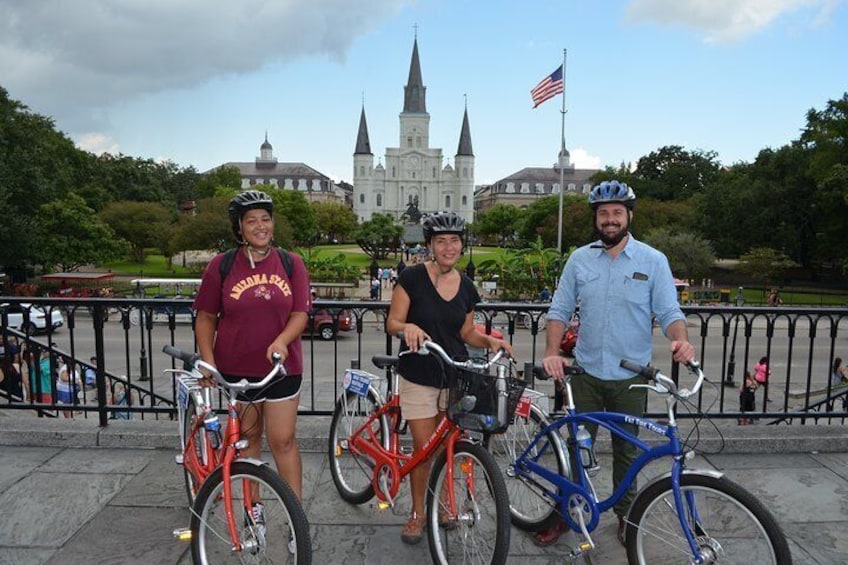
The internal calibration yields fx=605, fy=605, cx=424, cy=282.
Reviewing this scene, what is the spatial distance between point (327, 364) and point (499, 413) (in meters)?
15.1

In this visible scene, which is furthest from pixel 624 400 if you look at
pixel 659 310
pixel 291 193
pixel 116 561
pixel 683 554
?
pixel 291 193

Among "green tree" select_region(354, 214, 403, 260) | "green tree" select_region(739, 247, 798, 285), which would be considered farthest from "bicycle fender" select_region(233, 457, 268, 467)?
"green tree" select_region(354, 214, 403, 260)

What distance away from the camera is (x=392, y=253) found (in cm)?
6775

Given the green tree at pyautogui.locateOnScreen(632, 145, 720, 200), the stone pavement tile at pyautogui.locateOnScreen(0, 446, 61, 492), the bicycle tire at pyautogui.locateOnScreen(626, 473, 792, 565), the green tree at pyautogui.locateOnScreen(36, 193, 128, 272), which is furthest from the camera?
the green tree at pyautogui.locateOnScreen(632, 145, 720, 200)

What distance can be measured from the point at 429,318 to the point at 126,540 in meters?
2.29

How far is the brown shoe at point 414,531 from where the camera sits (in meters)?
3.60

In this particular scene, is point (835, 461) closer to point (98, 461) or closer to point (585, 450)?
point (585, 450)

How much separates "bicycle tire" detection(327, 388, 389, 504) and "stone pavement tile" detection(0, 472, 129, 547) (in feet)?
5.18

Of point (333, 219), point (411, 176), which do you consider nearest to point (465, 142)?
point (411, 176)

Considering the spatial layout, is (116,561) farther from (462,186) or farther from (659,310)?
(462,186)

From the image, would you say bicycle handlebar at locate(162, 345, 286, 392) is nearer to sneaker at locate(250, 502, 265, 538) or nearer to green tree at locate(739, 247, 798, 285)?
sneaker at locate(250, 502, 265, 538)

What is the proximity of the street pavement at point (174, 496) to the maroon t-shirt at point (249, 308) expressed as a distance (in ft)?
3.89

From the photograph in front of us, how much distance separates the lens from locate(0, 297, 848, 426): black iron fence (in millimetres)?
5297

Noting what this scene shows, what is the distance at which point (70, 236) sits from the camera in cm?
3656
